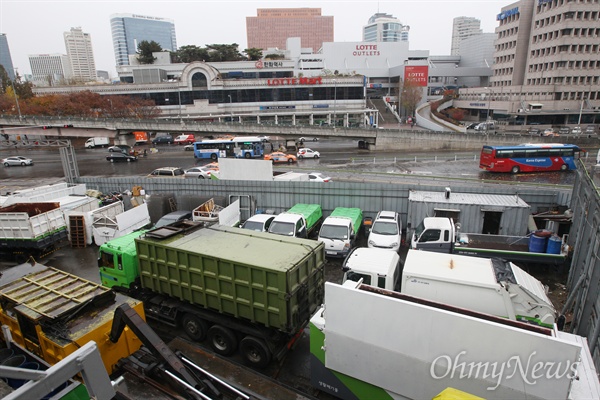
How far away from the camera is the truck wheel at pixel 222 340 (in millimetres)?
8844

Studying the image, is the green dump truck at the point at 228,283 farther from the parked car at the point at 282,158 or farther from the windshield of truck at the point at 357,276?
the parked car at the point at 282,158

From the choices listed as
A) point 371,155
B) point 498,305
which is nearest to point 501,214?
point 498,305

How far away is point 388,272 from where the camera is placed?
9.98 metres

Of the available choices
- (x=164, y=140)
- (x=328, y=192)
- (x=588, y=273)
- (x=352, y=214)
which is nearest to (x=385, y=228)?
(x=352, y=214)

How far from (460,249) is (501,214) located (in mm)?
3380

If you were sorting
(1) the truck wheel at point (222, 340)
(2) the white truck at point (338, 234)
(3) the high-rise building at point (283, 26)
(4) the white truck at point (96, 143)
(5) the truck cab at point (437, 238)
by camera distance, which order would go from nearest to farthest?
(1) the truck wheel at point (222, 340) < (5) the truck cab at point (437, 238) < (2) the white truck at point (338, 234) < (4) the white truck at point (96, 143) < (3) the high-rise building at point (283, 26)

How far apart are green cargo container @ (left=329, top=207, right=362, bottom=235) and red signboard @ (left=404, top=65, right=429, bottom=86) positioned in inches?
2586

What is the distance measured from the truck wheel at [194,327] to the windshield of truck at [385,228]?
8225mm

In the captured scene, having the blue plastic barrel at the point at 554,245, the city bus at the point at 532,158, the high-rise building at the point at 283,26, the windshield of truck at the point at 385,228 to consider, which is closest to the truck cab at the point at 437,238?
the windshield of truck at the point at 385,228

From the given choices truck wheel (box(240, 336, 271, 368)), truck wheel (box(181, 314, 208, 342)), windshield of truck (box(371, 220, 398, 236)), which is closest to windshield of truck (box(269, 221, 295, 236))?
windshield of truck (box(371, 220, 398, 236))

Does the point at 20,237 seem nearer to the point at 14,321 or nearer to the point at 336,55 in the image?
the point at 14,321

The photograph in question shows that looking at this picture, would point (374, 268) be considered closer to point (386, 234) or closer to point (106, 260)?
point (386, 234)

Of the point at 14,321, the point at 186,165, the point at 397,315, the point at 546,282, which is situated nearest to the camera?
the point at 397,315

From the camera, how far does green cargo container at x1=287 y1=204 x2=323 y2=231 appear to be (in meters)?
16.5
